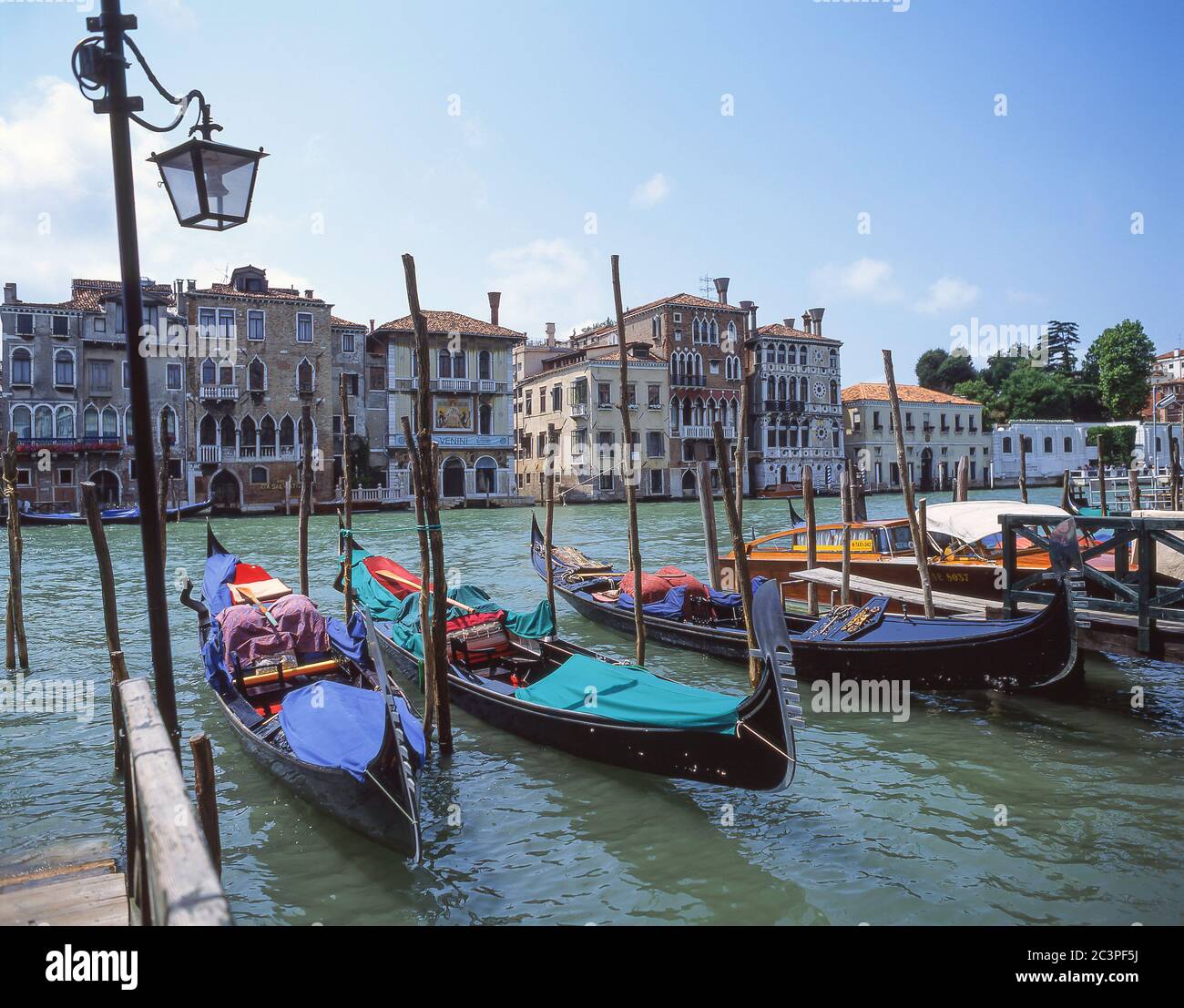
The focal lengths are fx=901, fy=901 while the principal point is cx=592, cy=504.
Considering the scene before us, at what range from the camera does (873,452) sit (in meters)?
42.8

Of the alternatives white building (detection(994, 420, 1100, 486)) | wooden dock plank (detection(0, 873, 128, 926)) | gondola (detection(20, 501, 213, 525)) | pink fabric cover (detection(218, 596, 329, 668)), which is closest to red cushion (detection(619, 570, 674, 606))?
pink fabric cover (detection(218, 596, 329, 668))

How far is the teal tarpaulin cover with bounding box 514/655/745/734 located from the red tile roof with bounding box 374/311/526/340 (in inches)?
1039

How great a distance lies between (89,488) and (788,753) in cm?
470

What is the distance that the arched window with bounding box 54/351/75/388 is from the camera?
1078 inches

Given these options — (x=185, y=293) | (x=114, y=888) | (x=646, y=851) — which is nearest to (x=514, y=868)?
(x=646, y=851)

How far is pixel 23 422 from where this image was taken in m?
27.2

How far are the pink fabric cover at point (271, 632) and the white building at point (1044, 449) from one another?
4511cm

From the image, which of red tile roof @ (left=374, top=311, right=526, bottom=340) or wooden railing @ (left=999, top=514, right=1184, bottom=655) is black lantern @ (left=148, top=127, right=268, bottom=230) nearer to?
wooden railing @ (left=999, top=514, right=1184, bottom=655)

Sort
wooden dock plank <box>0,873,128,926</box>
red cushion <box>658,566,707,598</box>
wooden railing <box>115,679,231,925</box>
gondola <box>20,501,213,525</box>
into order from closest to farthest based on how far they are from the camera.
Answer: wooden railing <box>115,679,231,925</box> < wooden dock plank <box>0,873,128,926</box> < red cushion <box>658,566,707,598</box> < gondola <box>20,501,213,525</box>

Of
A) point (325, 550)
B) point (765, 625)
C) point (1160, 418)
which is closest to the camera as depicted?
point (765, 625)

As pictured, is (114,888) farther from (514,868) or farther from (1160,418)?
(1160,418)

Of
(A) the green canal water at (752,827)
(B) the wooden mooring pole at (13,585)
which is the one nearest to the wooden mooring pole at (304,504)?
(A) the green canal water at (752,827)

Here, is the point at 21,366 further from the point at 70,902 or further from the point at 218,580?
the point at 70,902

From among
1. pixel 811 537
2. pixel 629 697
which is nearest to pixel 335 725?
pixel 629 697
